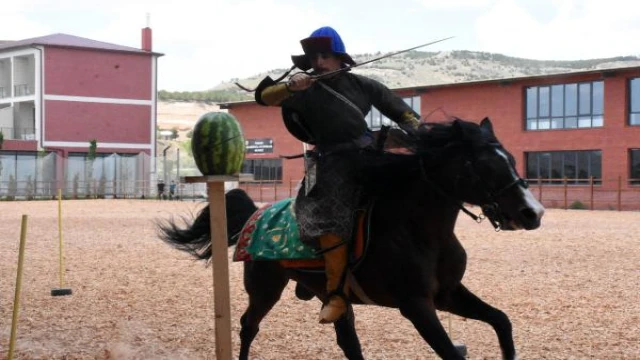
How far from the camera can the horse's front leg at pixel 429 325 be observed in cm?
550

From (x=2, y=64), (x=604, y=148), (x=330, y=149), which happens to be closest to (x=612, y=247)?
(x=330, y=149)

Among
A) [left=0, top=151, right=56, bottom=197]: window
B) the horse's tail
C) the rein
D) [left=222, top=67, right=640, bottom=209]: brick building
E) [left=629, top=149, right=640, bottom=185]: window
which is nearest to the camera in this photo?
the rein

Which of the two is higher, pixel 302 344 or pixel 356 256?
pixel 356 256

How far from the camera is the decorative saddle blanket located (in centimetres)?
654

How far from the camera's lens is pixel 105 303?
12078mm

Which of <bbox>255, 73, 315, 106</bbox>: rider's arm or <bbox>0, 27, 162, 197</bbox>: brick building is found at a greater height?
<bbox>0, 27, 162, 197</bbox>: brick building

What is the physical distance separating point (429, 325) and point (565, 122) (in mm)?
43204

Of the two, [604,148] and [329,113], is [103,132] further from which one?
[329,113]

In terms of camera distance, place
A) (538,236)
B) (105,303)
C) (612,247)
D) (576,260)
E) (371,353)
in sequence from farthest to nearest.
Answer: (538,236), (612,247), (576,260), (105,303), (371,353)

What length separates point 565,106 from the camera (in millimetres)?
46844

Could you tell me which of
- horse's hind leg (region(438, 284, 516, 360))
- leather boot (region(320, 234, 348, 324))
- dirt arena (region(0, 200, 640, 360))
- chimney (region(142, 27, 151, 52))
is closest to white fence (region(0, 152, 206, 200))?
chimney (region(142, 27, 151, 52))

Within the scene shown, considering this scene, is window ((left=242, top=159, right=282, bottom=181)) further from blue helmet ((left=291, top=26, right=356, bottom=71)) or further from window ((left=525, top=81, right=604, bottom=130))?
blue helmet ((left=291, top=26, right=356, bottom=71))

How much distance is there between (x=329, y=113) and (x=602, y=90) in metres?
41.3

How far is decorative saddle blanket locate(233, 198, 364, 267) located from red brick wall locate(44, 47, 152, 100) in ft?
197
